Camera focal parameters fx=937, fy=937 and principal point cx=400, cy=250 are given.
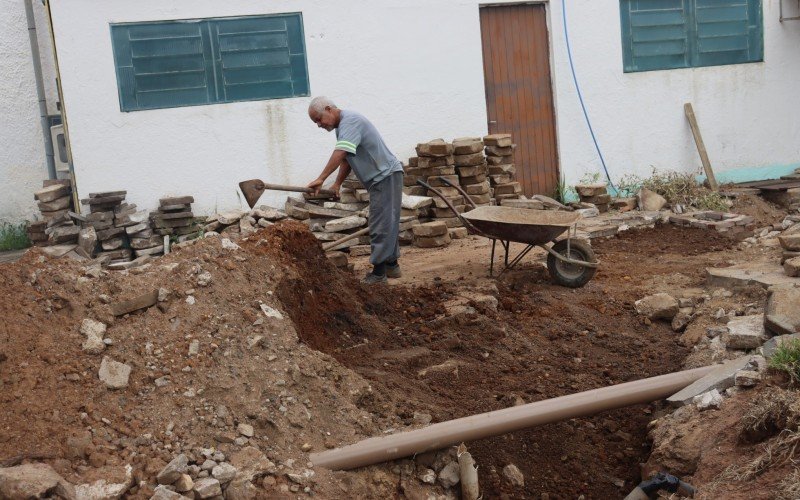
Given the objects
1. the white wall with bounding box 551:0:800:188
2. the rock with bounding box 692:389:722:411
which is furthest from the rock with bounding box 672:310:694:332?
the white wall with bounding box 551:0:800:188

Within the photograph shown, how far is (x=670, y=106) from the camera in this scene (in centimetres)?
1338

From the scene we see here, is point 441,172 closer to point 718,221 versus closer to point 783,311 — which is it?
point 718,221

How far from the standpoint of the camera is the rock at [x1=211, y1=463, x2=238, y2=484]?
4652 millimetres

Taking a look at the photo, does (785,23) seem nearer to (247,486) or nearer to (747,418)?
(747,418)

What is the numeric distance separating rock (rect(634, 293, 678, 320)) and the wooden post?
600 cm

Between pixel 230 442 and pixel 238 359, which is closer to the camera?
pixel 230 442

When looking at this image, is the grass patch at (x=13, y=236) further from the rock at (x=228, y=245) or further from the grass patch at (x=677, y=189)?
the grass patch at (x=677, y=189)

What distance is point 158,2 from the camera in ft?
36.1

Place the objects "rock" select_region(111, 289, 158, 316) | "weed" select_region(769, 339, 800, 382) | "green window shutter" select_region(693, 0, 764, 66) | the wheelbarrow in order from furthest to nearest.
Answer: "green window shutter" select_region(693, 0, 764, 66)
the wheelbarrow
"rock" select_region(111, 289, 158, 316)
"weed" select_region(769, 339, 800, 382)

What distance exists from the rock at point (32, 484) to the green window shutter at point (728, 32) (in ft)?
37.7

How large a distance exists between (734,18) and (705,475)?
1069cm

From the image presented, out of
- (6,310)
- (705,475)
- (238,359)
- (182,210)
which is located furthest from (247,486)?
(182,210)

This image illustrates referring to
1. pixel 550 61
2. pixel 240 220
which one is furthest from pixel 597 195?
pixel 240 220

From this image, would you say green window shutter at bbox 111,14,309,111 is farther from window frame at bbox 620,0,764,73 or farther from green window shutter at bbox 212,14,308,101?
window frame at bbox 620,0,764,73
